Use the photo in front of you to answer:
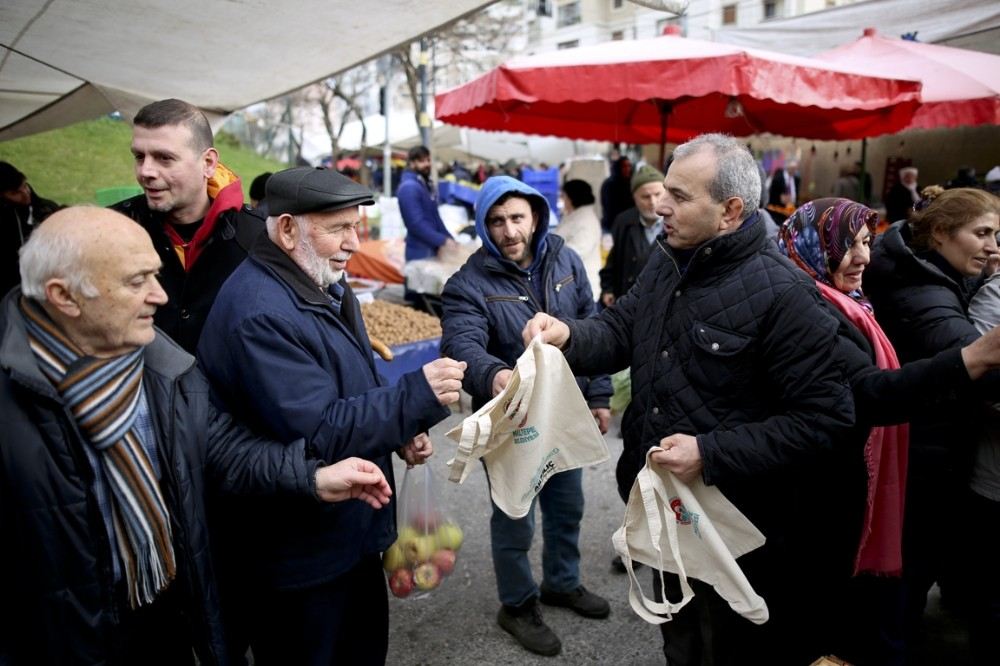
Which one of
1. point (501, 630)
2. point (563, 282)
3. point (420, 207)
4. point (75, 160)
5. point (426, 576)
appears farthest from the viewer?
point (75, 160)

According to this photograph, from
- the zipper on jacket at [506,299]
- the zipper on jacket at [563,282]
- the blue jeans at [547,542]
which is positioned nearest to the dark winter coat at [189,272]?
the zipper on jacket at [506,299]

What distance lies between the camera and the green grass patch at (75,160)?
14.2m

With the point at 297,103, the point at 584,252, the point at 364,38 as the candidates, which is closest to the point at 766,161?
the point at 584,252

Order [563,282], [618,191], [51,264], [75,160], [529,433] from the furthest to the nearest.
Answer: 1. [75,160]
2. [618,191]
3. [563,282]
4. [529,433]
5. [51,264]

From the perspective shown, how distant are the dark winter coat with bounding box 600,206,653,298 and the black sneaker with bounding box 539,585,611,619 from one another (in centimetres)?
234

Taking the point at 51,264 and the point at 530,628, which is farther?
the point at 530,628

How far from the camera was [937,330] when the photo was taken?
2305 millimetres

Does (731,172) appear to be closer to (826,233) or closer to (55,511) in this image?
(826,233)

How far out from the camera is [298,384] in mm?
1835

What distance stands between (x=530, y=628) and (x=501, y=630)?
0.19 m

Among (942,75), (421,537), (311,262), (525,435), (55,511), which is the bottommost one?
(421,537)

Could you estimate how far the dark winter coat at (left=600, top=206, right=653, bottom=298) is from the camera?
16.0ft

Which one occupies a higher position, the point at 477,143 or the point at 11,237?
the point at 477,143

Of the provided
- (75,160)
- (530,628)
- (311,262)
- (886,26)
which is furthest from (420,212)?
(75,160)
